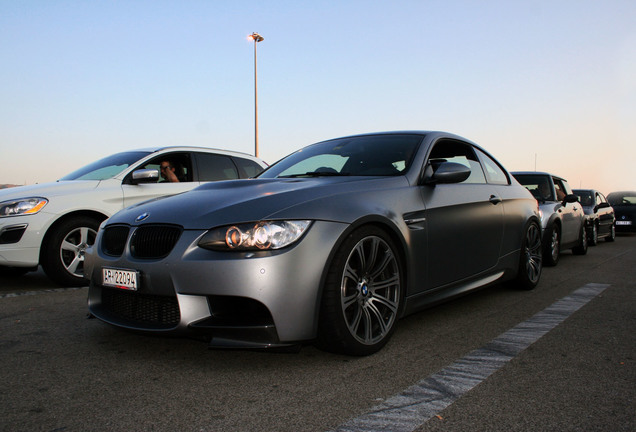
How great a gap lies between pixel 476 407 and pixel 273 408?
2.95ft

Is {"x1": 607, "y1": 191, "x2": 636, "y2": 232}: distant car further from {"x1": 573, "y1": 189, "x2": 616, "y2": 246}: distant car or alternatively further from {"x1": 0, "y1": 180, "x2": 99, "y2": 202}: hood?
{"x1": 0, "y1": 180, "x2": 99, "y2": 202}: hood

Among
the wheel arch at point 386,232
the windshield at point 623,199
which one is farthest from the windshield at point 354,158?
the windshield at point 623,199

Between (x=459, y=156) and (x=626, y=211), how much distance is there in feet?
48.1

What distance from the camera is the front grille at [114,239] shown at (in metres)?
3.26

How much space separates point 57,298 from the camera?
16.5 ft

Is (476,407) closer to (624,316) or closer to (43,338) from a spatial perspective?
(624,316)

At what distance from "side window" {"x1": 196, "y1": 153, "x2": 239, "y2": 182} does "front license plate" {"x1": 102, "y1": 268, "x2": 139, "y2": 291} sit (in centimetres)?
395

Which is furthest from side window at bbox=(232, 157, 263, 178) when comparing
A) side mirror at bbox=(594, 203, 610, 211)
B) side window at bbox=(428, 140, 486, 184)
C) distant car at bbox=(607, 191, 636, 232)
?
distant car at bbox=(607, 191, 636, 232)

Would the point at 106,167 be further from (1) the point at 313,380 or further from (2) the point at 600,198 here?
(2) the point at 600,198

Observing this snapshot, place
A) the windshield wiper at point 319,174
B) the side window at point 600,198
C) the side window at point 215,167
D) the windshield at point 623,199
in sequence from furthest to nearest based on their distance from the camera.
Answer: the windshield at point 623,199 < the side window at point 600,198 < the side window at point 215,167 < the windshield wiper at point 319,174

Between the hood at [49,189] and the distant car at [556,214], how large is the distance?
5994mm

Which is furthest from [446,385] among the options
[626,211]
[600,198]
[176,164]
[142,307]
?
[626,211]

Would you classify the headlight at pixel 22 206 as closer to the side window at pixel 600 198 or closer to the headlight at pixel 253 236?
the headlight at pixel 253 236

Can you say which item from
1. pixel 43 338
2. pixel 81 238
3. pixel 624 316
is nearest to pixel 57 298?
pixel 81 238
